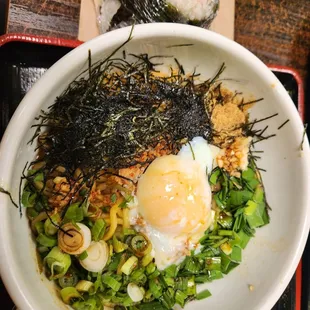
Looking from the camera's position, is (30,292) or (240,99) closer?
(30,292)

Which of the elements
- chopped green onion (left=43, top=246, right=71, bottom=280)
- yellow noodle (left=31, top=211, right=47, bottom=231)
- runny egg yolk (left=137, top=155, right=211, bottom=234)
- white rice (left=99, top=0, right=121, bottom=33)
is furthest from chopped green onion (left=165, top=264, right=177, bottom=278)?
white rice (left=99, top=0, right=121, bottom=33)

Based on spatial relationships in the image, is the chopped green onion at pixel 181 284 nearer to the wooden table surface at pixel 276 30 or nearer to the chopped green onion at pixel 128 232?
the chopped green onion at pixel 128 232

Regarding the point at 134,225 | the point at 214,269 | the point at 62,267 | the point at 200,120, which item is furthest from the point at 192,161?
the point at 62,267

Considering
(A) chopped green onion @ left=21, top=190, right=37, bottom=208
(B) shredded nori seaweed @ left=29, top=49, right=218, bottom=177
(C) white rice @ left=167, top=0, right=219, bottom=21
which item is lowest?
(A) chopped green onion @ left=21, top=190, right=37, bottom=208

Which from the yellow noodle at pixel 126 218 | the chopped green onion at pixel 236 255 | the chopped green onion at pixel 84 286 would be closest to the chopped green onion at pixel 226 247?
the chopped green onion at pixel 236 255

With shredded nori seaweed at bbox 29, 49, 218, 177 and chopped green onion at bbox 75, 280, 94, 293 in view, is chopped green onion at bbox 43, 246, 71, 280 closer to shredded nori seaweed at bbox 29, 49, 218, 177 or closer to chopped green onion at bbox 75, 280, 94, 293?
chopped green onion at bbox 75, 280, 94, 293

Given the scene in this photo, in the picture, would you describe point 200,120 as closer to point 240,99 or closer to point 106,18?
point 240,99

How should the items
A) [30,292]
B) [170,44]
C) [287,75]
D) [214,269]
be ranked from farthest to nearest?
1. [287,75]
2. [214,269]
3. [170,44]
4. [30,292]
